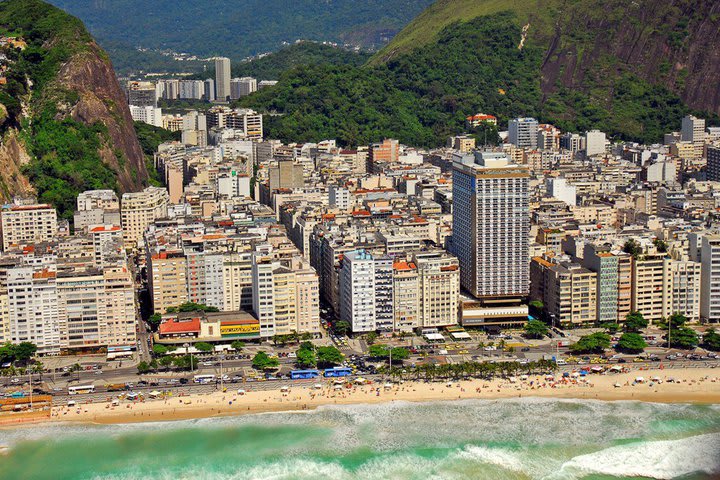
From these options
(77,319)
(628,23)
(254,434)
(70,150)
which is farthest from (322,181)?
(628,23)

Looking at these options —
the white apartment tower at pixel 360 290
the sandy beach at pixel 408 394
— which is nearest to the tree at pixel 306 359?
the sandy beach at pixel 408 394

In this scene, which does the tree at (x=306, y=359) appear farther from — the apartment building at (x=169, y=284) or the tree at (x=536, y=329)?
the tree at (x=536, y=329)

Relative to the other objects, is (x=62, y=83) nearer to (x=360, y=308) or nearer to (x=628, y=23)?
(x=360, y=308)

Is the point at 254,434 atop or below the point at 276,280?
below

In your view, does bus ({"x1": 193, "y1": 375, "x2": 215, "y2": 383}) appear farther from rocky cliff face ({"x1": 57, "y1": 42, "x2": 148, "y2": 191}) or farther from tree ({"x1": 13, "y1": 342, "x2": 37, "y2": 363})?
rocky cliff face ({"x1": 57, "y1": 42, "x2": 148, "y2": 191})

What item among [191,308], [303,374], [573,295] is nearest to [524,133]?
[573,295]
